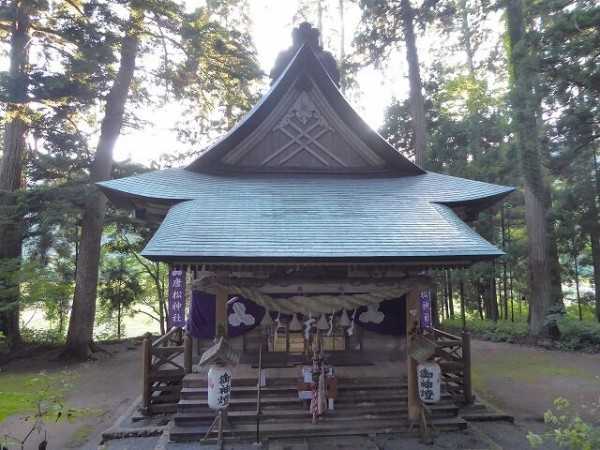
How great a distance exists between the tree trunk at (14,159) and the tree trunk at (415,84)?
575 inches

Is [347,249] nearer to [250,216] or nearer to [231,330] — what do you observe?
[250,216]

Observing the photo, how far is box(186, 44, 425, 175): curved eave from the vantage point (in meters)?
9.00

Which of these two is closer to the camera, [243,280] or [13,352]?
[243,280]

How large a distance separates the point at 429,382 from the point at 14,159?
15.4 meters

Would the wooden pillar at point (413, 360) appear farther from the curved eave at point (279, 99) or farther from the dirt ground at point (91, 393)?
the dirt ground at point (91, 393)

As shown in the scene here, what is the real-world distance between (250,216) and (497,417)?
20.2ft

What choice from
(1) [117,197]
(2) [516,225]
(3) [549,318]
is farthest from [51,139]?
(2) [516,225]

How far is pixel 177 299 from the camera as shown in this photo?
9.66 m

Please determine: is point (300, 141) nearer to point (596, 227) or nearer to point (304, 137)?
point (304, 137)

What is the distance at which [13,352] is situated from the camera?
44.4ft

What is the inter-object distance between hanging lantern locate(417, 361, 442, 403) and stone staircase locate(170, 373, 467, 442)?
0.78 m

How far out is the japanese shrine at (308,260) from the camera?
239 inches

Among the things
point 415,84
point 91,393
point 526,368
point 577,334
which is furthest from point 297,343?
point 415,84

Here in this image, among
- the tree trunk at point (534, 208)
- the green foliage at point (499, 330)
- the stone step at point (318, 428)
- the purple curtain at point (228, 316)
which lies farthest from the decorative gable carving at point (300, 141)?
the green foliage at point (499, 330)
